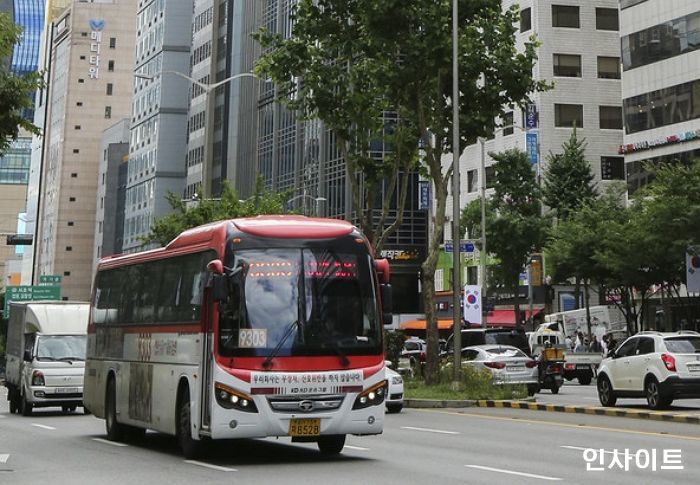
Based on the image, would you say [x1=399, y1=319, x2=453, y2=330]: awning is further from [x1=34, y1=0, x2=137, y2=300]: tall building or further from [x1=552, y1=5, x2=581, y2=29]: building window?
[x1=34, y1=0, x2=137, y2=300]: tall building

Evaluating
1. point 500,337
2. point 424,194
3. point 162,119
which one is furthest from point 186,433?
point 162,119

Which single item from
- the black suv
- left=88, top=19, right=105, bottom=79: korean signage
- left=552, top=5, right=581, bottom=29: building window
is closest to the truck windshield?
the black suv

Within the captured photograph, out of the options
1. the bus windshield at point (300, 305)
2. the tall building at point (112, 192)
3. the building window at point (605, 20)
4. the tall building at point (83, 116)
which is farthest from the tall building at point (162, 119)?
the bus windshield at point (300, 305)

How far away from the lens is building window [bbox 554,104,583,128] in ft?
224

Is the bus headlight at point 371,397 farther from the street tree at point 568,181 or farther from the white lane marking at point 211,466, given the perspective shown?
the street tree at point 568,181

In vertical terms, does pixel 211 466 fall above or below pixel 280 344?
below

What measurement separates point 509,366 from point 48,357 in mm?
12274

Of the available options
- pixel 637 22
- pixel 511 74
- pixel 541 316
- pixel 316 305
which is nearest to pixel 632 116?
pixel 637 22

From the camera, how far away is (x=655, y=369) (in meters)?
25.4

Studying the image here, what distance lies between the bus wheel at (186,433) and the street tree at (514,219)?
4383 centimetres

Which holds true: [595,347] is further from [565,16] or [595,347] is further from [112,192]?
[112,192]

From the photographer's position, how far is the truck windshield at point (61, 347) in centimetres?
2889

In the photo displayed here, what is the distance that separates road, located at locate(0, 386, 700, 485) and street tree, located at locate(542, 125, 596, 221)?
123ft

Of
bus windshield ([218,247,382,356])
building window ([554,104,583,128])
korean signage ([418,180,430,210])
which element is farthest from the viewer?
korean signage ([418,180,430,210])
